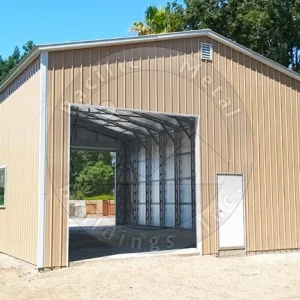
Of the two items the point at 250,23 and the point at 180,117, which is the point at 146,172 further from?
the point at 250,23

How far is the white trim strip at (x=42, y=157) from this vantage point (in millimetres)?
8562

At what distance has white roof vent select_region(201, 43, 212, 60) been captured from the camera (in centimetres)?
1096

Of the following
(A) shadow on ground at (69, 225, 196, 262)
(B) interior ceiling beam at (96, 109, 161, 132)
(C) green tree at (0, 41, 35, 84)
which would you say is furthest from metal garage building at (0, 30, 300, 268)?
(C) green tree at (0, 41, 35, 84)

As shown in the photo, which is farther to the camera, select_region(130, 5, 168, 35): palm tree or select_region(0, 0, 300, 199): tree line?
select_region(130, 5, 168, 35): palm tree

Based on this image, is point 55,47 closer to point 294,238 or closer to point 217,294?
point 217,294

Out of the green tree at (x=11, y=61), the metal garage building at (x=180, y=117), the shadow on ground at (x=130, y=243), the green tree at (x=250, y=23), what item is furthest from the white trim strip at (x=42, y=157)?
the green tree at (x=11, y=61)

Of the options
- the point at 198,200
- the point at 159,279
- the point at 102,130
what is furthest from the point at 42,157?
the point at 102,130

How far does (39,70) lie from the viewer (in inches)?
358

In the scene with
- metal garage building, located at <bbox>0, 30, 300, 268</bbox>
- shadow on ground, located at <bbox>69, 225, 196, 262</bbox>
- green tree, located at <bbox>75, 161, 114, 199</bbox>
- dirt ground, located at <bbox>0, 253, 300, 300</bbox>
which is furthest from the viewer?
green tree, located at <bbox>75, 161, 114, 199</bbox>

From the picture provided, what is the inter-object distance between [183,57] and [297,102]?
3.70 metres

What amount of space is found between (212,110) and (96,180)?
72.8ft

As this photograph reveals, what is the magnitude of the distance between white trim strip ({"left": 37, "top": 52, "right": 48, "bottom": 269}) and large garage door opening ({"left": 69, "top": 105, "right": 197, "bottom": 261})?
466cm

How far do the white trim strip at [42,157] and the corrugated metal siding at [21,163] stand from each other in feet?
0.76

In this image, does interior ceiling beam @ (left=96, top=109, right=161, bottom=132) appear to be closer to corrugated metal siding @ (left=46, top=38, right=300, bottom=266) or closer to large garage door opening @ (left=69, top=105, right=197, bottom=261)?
large garage door opening @ (left=69, top=105, right=197, bottom=261)
